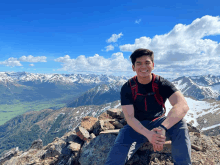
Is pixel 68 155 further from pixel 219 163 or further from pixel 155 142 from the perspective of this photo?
pixel 219 163

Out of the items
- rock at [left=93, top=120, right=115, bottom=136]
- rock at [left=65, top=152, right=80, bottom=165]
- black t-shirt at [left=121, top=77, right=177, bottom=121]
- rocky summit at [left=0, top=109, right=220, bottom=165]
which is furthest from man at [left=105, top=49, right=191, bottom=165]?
rock at [left=65, top=152, right=80, bottom=165]

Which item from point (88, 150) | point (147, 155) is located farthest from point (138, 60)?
point (88, 150)

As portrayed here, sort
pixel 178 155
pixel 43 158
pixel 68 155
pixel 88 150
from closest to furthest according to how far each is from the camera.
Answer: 1. pixel 178 155
2. pixel 88 150
3. pixel 68 155
4. pixel 43 158

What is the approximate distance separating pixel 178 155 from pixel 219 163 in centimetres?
403

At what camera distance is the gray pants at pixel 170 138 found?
5.41 metres

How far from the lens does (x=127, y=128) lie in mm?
7012

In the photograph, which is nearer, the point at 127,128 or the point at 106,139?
the point at 127,128

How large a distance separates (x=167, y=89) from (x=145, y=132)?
2.48 m

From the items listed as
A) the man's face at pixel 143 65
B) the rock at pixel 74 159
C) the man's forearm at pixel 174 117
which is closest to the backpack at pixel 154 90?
the man's face at pixel 143 65

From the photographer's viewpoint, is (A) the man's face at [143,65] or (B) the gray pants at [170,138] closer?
(B) the gray pants at [170,138]

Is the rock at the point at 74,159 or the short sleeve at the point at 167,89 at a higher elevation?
the short sleeve at the point at 167,89

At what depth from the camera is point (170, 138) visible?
6172 millimetres

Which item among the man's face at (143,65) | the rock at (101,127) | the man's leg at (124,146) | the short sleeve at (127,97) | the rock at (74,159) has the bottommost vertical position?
the rock at (74,159)

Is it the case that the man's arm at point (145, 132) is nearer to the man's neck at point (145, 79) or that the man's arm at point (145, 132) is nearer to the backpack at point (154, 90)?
the backpack at point (154, 90)
